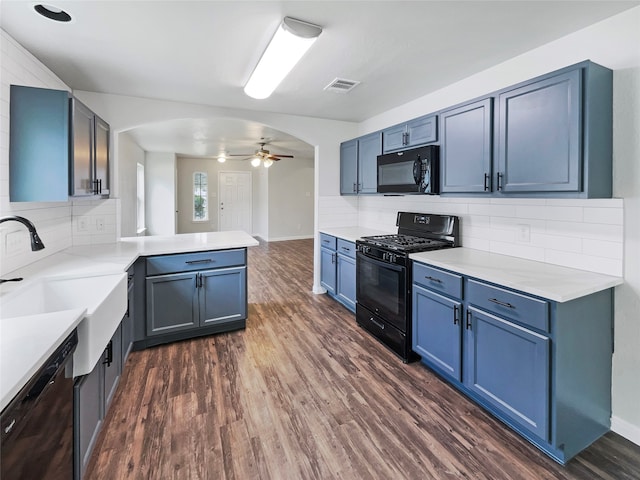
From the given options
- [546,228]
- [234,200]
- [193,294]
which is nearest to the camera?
[546,228]

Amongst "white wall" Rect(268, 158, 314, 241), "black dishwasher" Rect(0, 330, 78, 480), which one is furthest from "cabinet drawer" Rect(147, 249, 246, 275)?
"white wall" Rect(268, 158, 314, 241)

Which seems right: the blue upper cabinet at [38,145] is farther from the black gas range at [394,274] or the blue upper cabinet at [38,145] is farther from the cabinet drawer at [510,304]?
the cabinet drawer at [510,304]

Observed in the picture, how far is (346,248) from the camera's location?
12.4 feet

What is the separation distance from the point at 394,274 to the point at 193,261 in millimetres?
1772

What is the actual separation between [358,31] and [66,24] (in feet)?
5.80

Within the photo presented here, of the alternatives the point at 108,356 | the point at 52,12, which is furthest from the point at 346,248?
the point at 52,12

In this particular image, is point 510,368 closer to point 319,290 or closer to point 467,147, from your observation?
point 467,147

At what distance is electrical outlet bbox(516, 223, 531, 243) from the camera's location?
2424mm

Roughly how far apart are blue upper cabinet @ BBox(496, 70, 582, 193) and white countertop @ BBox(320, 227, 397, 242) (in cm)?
171

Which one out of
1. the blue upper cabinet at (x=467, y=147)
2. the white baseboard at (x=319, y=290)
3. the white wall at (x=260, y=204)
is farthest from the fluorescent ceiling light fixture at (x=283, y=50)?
the white wall at (x=260, y=204)

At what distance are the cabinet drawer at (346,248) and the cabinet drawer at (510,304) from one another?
1610mm

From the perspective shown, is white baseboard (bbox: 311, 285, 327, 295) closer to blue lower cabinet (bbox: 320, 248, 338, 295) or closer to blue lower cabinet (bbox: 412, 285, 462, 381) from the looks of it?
blue lower cabinet (bbox: 320, 248, 338, 295)

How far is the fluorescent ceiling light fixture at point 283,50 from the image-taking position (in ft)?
6.44

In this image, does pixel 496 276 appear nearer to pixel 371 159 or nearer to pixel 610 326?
pixel 610 326
